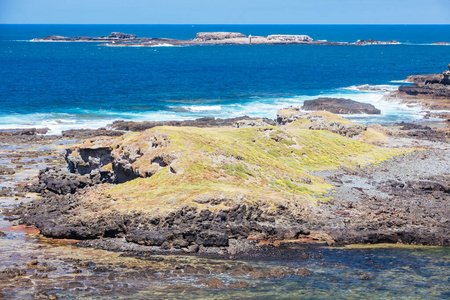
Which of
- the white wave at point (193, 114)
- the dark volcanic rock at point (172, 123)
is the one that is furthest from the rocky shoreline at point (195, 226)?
the white wave at point (193, 114)

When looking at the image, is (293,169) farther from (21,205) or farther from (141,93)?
(141,93)

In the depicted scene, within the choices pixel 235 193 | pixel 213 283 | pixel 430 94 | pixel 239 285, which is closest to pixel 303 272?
pixel 239 285

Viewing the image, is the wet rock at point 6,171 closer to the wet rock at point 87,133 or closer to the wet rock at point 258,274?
the wet rock at point 87,133

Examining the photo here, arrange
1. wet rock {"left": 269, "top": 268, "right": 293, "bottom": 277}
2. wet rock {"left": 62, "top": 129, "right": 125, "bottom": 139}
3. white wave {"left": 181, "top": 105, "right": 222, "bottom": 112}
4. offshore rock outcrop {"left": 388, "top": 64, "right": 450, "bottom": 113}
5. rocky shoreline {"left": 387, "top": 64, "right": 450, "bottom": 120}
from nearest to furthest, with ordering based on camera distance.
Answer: wet rock {"left": 269, "top": 268, "right": 293, "bottom": 277} < wet rock {"left": 62, "top": 129, "right": 125, "bottom": 139} < white wave {"left": 181, "top": 105, "right": 222, "bottom": 112} < rocky shoreline {"left": 387, "top": 64, "right": 450, "bottom": 120} < offshore rock outcrop {"left": 388, "top": 64, "right": 450, "bottom": 113}

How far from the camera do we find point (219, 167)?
89.0 feet

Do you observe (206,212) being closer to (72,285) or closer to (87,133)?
(72,285)

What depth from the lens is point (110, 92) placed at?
271ft

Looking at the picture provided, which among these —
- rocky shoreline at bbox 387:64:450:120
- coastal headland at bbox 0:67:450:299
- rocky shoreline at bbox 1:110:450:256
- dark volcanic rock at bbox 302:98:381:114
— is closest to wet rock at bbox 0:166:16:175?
coastal headland at bbox 0:67:450:299

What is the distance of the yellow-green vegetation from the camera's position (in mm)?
24125

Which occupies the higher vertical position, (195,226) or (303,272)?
(195,226)

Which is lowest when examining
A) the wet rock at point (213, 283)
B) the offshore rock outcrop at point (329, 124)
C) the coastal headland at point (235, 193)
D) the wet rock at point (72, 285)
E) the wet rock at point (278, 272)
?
the wet rock at point (72, 285)

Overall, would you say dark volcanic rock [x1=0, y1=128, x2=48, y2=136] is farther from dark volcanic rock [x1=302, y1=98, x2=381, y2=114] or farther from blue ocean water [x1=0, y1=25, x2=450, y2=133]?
dark volcanic rock [x1=302, y1=98, x2=381, y2=114]

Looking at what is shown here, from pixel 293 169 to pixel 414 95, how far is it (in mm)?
50807

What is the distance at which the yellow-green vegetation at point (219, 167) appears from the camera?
79.2 feet
